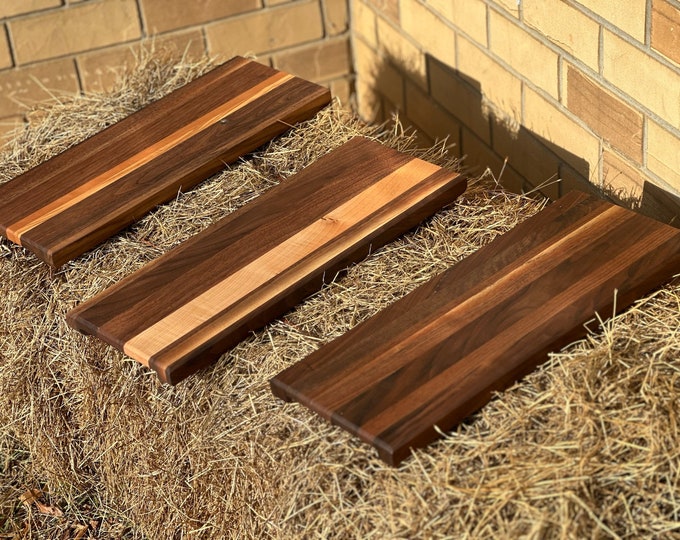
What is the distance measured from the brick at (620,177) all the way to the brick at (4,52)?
6.00 ft

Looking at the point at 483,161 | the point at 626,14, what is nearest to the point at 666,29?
the point at 626,14

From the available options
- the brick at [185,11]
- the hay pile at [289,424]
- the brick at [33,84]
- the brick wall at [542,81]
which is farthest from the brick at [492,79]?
the brick at [33,84]

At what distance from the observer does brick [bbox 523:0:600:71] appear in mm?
2201

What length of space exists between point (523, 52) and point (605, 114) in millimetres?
347

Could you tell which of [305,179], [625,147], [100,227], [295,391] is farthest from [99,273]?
[625,147]

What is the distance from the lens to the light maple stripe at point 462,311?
5.19 feet

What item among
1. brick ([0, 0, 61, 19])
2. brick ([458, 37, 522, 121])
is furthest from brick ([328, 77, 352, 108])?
brick ([0, 0, 61, 19])

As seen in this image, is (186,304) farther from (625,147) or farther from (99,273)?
(625,147)

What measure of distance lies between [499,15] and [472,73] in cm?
25

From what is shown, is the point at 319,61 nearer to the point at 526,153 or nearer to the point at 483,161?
the point at 483,161

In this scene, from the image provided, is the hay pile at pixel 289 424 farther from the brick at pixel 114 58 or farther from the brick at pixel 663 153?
the brick at pixel 114 58

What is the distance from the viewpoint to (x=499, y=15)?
2555mm

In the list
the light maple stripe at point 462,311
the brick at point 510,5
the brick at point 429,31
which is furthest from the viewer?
the brick at point 429,31

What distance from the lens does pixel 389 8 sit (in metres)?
3.17
